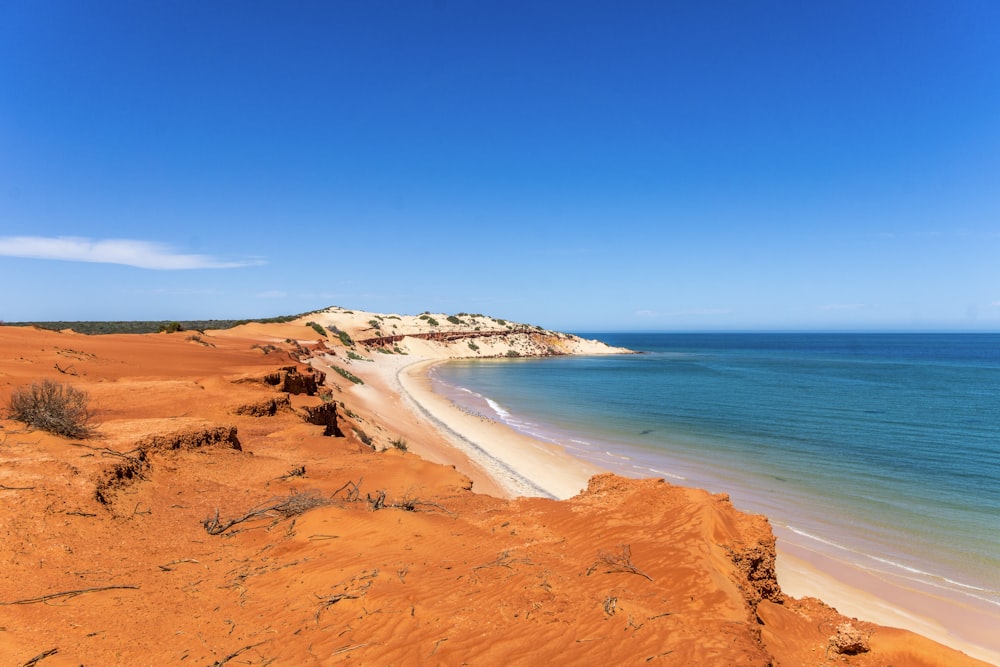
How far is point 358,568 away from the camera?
595 centimetres

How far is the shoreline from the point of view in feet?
30.0

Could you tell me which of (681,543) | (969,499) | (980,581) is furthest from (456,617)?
(969,499)

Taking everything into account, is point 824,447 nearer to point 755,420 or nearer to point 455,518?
point 755,420

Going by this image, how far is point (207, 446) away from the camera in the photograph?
9828 millimetres

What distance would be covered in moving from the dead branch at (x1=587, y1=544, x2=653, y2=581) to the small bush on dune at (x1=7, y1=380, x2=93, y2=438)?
30.4ft

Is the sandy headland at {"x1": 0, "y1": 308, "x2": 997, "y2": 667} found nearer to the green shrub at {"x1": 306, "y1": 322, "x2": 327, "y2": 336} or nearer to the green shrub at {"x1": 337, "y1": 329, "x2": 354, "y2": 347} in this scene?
the green shrub at {"x1": 337, "y1": 329, "x2": 354, "y2": 347}

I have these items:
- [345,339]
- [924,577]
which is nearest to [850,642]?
[924,577]

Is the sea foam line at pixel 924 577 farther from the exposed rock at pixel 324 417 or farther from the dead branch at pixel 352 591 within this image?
the exposed rock at pixel 324 417

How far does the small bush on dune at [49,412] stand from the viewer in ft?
28.2

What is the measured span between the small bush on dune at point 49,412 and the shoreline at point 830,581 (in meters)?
10.9

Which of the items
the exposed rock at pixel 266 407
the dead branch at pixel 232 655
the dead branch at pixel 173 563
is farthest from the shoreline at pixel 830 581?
the dead branch at pixel 232 655

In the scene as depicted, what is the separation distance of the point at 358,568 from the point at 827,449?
22719 millimetres

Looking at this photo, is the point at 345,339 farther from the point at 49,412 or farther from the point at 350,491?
the point at 350,491

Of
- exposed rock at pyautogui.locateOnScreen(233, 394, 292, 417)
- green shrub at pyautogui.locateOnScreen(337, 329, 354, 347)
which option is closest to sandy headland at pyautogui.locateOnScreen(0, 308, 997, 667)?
exposed rock at pyautogui.locateOnScreen(233, 394, 292, 417)
